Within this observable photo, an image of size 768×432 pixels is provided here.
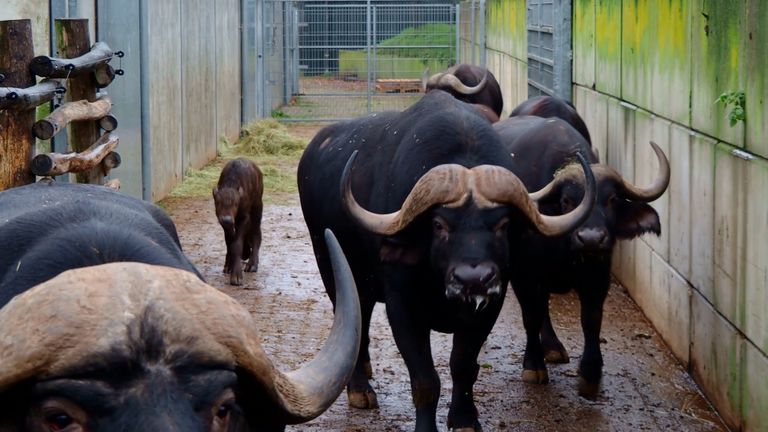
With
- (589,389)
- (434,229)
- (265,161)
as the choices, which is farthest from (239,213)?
(265,161)

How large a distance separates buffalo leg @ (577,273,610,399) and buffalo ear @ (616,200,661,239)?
0.33 m

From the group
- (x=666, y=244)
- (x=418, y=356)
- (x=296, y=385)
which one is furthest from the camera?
(x=666, y=244)

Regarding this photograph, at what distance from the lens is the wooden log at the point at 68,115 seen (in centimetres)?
732

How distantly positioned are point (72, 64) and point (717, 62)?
13.5 ft

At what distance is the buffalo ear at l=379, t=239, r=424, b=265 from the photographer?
6.55 m

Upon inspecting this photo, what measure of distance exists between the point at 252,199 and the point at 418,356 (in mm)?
4931

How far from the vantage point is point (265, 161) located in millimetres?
19016

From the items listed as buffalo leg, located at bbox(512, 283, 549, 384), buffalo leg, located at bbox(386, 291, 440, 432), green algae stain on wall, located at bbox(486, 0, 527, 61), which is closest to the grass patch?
green algae stain on wall, located at bbox(486, 0, 527, 61)

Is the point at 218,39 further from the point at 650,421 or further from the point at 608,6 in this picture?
the point at 650,421

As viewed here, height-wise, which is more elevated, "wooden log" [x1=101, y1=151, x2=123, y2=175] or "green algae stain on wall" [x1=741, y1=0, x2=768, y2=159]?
"green algae stain on wall" [x1=741, y1=0, x2=768, y2=159]

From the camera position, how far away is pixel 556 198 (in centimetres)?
789

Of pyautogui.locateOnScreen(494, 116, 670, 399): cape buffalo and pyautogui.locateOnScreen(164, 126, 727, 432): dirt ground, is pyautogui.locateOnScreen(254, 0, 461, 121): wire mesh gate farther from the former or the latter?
pyautogui.locateOnScreen(494, 116, 670, 399): cape buffalo

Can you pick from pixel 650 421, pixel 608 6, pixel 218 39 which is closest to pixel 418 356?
pixel 650 421

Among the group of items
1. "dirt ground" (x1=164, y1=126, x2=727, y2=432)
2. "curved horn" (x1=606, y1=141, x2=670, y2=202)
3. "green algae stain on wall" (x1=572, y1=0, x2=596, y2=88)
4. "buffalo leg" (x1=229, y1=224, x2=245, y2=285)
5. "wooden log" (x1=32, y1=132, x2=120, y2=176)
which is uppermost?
"green algae stain on wall" (x1=572, y1=0, x2=596, y2=88)
